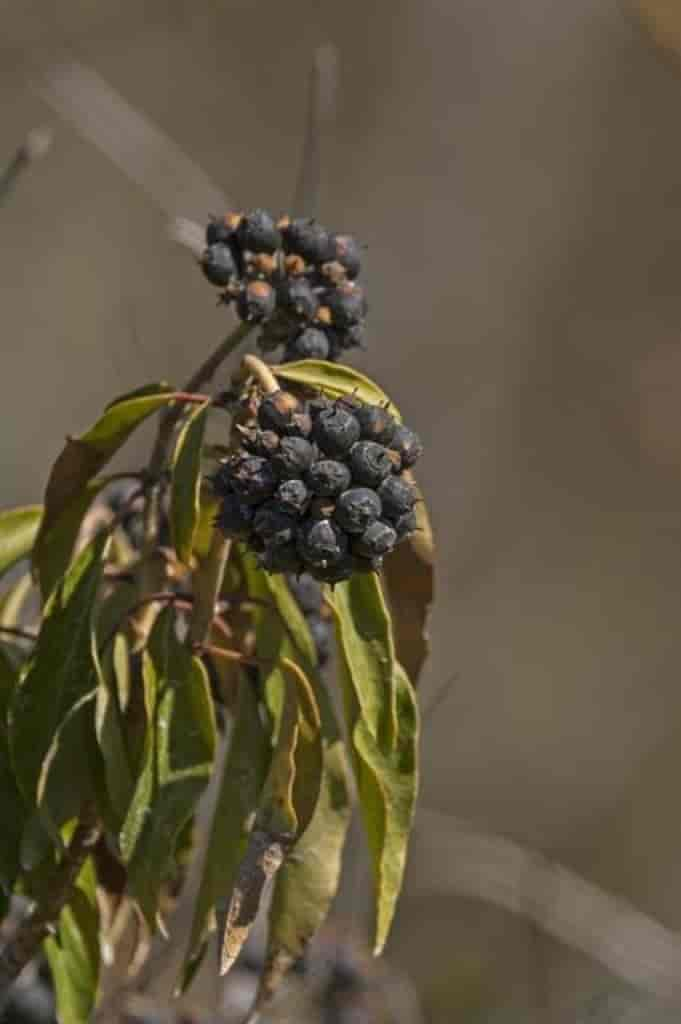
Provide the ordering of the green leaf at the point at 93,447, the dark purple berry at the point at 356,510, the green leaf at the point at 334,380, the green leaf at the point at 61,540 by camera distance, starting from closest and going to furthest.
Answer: the dark purple berry at the point at 356,510 → the green leaf at the point at 334,380 → the green leaf at the point at 93,447 → the green leaf at the point at 61,540

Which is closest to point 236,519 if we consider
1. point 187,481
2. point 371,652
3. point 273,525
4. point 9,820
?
point 273,525

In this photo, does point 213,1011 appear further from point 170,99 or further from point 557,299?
point 170,99

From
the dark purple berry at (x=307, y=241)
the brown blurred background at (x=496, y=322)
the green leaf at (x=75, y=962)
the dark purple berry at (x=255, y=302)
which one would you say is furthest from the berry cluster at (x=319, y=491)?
the brown blurred background at (x=496, y=322)

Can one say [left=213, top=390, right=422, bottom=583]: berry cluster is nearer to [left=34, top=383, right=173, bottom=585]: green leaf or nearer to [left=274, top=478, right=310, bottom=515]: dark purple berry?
[left=274, top=478, right=310, bottom=515]: dark purple berry

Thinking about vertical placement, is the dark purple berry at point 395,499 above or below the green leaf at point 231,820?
above

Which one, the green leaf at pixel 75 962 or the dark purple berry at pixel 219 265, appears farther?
the green leaf at pixel 75 962

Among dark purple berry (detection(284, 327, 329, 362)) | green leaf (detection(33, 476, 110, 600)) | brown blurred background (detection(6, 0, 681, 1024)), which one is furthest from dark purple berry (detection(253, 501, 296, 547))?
brown blurred background (detection(6, 0, 681, 1024))

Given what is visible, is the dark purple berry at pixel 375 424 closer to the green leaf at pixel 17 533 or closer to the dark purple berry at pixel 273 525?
the dark purple berry at pixel 273 525
